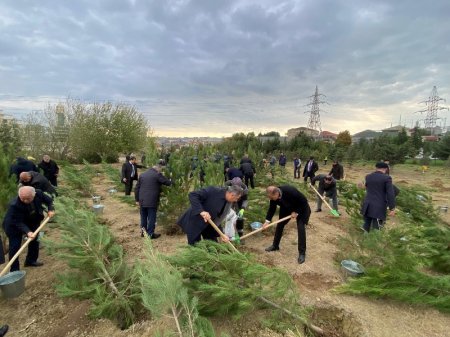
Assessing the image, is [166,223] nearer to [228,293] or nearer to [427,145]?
[228,293]

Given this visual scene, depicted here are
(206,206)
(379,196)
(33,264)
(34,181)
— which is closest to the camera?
(206,206)

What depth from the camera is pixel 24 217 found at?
3982 millimetres

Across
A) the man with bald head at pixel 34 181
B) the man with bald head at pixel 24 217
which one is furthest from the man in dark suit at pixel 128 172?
the man with bald head at pixel 24 217

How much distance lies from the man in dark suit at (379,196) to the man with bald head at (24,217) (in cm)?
511

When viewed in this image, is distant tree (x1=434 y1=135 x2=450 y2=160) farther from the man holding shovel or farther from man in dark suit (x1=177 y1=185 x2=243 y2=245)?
man in dark suit (x1=177 y1=185 x2=243 y2=245)

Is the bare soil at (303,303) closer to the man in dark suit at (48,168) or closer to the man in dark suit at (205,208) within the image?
the man in dark suit at (205,208)

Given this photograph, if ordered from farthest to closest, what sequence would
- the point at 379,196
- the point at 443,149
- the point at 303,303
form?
the point at 443,149 < the point at 379,196 < the point at 303,303

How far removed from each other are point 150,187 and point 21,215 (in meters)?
1.94

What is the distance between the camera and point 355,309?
3250 mm

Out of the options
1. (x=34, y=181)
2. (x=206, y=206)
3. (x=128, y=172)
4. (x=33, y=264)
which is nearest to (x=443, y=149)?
(x=128, y=172)

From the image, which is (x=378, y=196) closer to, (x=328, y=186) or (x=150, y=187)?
(x=328, y=186)

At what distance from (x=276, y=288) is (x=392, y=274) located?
1.58 m

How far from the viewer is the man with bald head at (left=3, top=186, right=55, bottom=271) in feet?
12.5

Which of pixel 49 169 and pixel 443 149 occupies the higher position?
pixel 443 149
